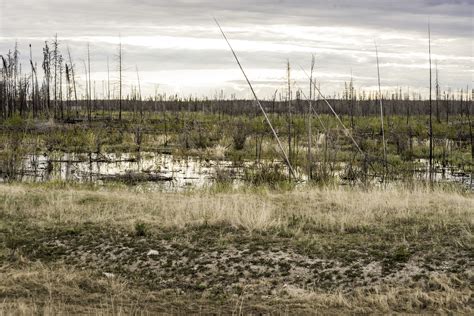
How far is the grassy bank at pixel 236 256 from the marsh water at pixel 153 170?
5.41m

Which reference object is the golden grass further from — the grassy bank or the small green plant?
the small green plant

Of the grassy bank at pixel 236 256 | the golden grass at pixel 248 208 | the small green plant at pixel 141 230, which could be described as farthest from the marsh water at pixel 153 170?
the small green plant at pixel 141 230

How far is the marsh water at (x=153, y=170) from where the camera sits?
1750 cm

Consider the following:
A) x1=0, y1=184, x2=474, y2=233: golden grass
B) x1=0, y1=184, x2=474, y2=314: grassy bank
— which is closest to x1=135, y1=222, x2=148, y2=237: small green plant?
x1=0, y1=184, x2=474, y2=314: grassy bank

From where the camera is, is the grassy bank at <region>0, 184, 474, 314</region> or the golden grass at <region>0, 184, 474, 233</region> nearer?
the grassy bank at <region>0, 184, 474, 314</region>

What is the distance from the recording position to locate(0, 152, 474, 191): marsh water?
17.5m

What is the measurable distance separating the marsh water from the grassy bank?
5410 mm

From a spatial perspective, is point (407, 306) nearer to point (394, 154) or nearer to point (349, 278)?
point (349, 278)

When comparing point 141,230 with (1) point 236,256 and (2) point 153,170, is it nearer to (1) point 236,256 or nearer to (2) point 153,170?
(1) point 236,256

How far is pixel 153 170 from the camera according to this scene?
20.1m

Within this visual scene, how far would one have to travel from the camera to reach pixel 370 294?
7160 millimetres

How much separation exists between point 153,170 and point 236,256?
1208 centimetres

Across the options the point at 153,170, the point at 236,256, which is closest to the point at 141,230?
the point at 236,256

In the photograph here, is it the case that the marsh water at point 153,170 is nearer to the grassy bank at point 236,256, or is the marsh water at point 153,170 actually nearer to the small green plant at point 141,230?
the grassy bank at point 236,256
